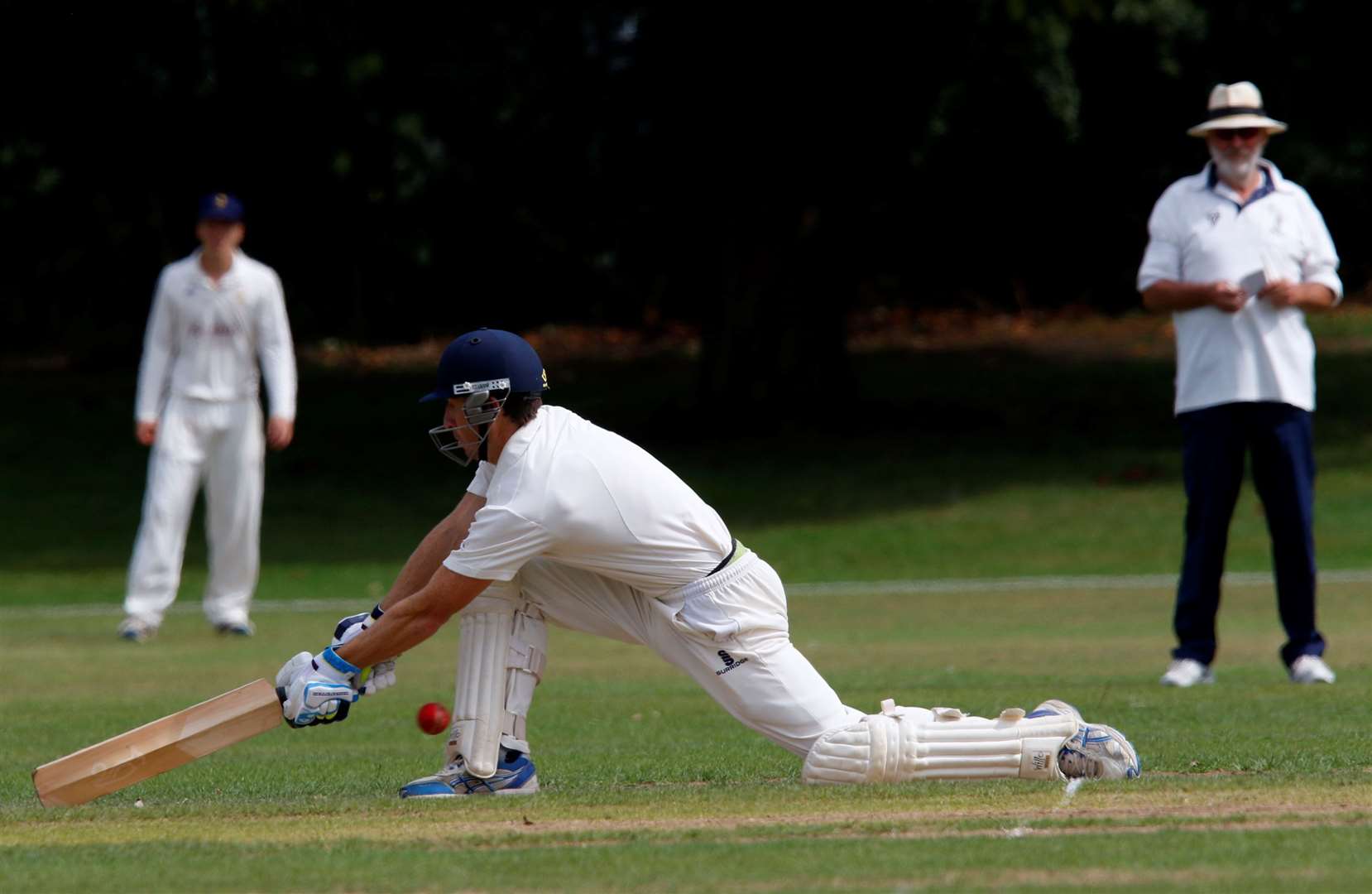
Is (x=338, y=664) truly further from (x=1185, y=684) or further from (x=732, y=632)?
(x=1185, y=684)

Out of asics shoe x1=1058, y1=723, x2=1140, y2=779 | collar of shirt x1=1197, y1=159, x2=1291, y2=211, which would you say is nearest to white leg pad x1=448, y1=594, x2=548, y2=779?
asics shoe x1=1058, y1=723, x2=1140, y2=779

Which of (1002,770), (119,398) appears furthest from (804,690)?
(119,398)

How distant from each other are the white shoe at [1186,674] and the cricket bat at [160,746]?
4331 millimetres

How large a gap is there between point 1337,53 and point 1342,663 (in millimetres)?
14233

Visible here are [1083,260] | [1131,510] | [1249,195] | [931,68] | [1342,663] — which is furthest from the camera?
[1083,260]

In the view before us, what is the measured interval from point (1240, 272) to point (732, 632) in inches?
165

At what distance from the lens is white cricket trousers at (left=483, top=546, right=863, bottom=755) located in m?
5.83

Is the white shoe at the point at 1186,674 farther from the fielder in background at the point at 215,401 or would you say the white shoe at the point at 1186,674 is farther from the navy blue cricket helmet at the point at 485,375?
the fielder in background at the point at 215,401

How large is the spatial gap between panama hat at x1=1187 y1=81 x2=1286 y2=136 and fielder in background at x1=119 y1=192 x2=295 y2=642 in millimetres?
5549

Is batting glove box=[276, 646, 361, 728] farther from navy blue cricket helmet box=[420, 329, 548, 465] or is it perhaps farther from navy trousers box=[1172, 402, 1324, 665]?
navy trousers box=[1172, 402, 1324, 665]

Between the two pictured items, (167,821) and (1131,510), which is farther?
(1131,510)

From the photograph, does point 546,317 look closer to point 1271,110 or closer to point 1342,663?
point 1271,110

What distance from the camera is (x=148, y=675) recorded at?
10094mm

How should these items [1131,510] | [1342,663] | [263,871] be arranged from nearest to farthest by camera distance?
[263,871], [1342,663], [1131,510]
